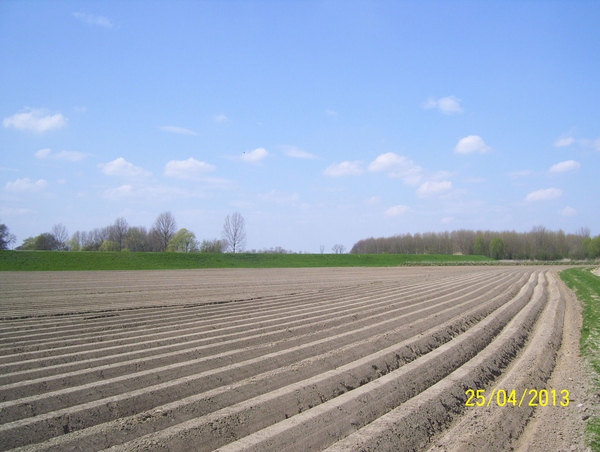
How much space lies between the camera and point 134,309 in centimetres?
1214

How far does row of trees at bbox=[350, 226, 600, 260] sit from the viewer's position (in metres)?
96.8

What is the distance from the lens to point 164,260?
152ft

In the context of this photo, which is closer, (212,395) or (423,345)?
(212,395)

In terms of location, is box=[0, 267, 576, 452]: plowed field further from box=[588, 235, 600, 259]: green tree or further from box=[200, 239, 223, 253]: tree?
box=[588, 235, 600, 259]: green tree

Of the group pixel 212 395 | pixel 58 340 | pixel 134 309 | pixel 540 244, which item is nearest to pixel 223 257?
pixel 134 309

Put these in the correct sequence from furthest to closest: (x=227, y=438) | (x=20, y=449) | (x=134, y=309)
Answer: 1. (x=134, y=309)
2. (x=227, y=438)
3. (x=20, y=449)

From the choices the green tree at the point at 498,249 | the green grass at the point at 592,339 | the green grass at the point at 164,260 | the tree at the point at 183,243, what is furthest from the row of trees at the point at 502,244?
Answer: the green grass at the point at 592,339

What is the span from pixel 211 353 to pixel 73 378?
2.09 m

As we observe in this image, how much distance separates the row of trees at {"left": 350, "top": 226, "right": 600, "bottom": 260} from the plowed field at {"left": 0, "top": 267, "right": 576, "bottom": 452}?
98120mm

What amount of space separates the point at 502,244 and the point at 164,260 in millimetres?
93132

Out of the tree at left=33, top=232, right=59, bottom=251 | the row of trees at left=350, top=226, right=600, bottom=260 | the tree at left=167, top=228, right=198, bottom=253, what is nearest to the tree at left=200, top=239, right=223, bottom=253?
the tree at left=167, top=228, right=198, bottom=253

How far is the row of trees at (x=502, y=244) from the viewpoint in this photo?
9675cm

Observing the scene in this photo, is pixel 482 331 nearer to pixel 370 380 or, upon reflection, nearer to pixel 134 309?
pixel 370 380

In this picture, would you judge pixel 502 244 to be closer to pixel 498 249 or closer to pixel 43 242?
pixel 498 249
